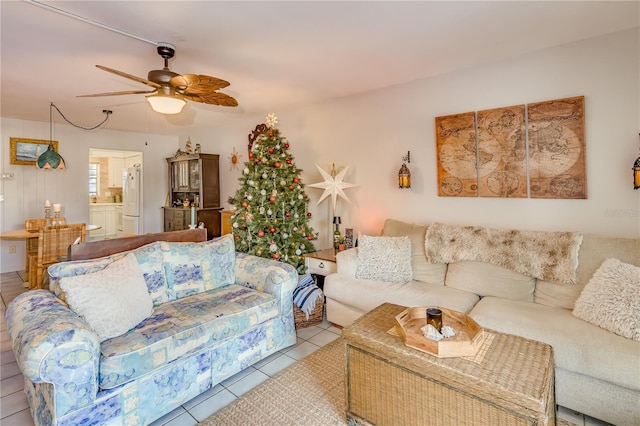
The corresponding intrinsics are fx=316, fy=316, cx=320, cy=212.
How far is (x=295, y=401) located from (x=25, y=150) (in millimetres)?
5980

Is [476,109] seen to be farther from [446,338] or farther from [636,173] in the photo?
[446,338]

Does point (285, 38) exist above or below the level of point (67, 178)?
above

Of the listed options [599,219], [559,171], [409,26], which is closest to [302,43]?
[409,26]

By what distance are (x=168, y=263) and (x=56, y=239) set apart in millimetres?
2323

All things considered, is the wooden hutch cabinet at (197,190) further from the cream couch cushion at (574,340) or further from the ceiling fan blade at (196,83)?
the cream couch cushion at (574,340)

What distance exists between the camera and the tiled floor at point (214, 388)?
6.22 ft

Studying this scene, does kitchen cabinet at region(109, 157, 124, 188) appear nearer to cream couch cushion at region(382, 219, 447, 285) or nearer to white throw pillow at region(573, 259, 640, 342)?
cream couch cushion at region(382, 219, 447, 285)

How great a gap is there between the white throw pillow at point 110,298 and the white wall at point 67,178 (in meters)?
4.55

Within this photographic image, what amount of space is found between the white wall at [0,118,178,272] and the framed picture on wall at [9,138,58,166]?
0.07m

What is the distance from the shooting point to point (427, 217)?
11.3 ft

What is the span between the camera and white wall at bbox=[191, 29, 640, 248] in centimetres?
245

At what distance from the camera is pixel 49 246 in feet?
12.4

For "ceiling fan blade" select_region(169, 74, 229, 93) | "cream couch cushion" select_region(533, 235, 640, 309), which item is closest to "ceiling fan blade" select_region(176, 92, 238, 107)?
"ceiling fan blade" select_region(169, 74, 229, 93)

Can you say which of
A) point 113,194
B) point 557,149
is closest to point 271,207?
point 557,149
